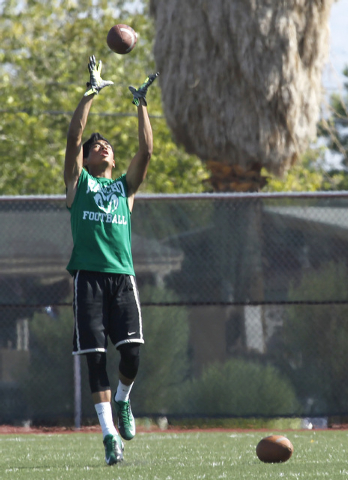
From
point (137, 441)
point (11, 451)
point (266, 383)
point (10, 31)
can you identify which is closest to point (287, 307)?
point (266, 383)

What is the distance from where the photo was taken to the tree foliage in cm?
1877

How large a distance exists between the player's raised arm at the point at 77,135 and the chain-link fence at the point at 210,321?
10.2 ft

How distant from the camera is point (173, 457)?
514 centimetres

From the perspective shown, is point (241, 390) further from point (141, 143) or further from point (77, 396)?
point (141, 143)

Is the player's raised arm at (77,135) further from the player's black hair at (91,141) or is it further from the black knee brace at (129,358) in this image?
the black knee brace at (129,358)

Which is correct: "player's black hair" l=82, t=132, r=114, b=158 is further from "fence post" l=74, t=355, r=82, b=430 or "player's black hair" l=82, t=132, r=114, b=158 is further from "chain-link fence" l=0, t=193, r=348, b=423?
"fence post" l=74, t=355, r=82, b=430

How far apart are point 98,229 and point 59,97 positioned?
50.9 ft

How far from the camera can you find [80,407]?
782 centimetres

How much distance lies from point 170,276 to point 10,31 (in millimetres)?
13563

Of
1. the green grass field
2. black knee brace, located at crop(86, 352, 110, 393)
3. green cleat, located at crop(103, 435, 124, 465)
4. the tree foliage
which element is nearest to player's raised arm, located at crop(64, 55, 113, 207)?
black knee brace, located at crop(86, 352, 110, 393)

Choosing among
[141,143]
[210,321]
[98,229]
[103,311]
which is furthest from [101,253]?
[210,321]

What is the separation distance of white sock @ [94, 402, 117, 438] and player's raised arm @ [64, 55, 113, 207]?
1.33 metres

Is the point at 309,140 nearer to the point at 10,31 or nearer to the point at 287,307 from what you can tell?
the point at 287,307

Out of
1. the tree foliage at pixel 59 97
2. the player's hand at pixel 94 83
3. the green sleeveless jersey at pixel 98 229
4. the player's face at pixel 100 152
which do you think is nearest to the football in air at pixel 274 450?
the green sleeveless jersey at pixel 98 229
